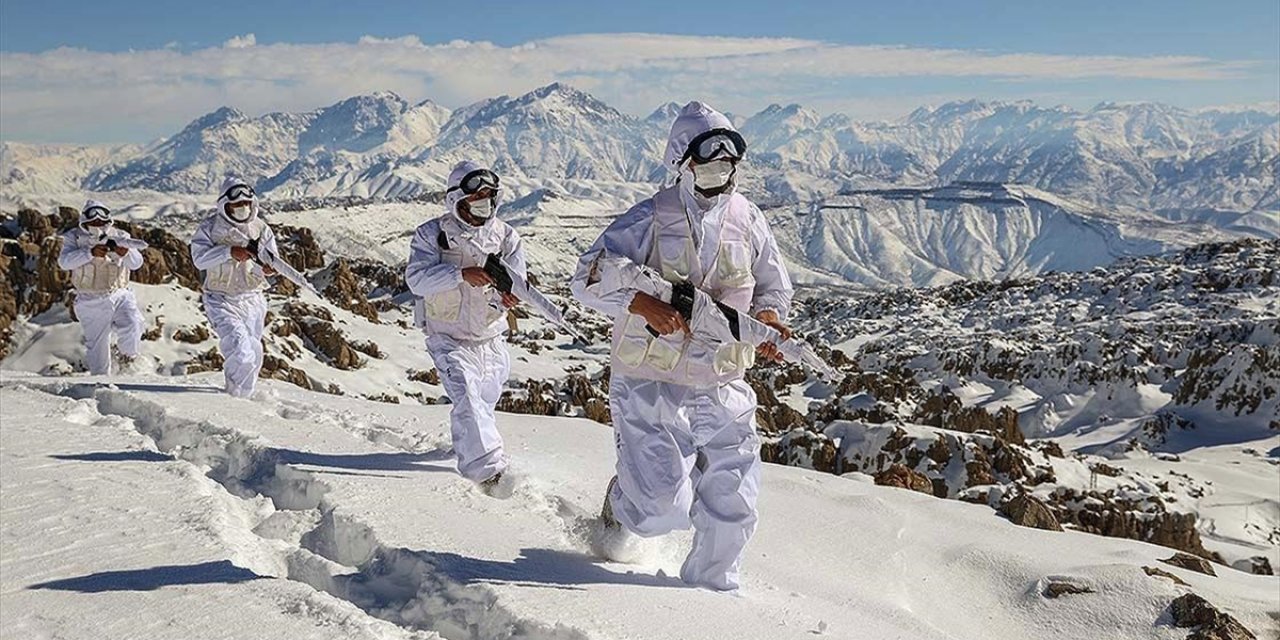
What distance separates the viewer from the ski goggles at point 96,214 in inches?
592

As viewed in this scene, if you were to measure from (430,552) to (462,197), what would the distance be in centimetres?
361

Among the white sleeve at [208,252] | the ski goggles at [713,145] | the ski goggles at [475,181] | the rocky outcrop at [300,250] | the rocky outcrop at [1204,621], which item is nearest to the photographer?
the ski goggles at [713,145]

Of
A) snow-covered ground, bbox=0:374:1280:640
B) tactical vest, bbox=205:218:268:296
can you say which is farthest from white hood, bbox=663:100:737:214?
tactical vest, bbox=205:218:268:296

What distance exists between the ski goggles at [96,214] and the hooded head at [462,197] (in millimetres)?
9729

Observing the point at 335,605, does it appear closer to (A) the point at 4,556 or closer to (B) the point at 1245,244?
(A) the point at 4,556

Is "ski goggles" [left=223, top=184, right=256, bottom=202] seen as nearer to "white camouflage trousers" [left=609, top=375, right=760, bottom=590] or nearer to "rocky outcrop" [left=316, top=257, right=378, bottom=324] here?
"white camouflage trousers" [left=609, top=375, right=760, bottom=590]

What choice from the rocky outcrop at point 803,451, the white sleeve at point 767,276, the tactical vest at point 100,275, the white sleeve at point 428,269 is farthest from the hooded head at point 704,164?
the tactical vest at point 100,275

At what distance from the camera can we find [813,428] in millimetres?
16797

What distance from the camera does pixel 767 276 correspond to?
5855 millimetres

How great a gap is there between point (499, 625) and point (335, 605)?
0.84 metres

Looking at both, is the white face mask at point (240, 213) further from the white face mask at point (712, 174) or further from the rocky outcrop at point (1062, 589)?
the rocky outcrop at point (1062, 589)

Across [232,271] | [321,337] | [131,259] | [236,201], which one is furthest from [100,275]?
[321,337]

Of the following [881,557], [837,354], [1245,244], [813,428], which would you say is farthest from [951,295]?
[881,557]

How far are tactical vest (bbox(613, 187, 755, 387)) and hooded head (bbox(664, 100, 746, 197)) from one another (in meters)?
0.14
